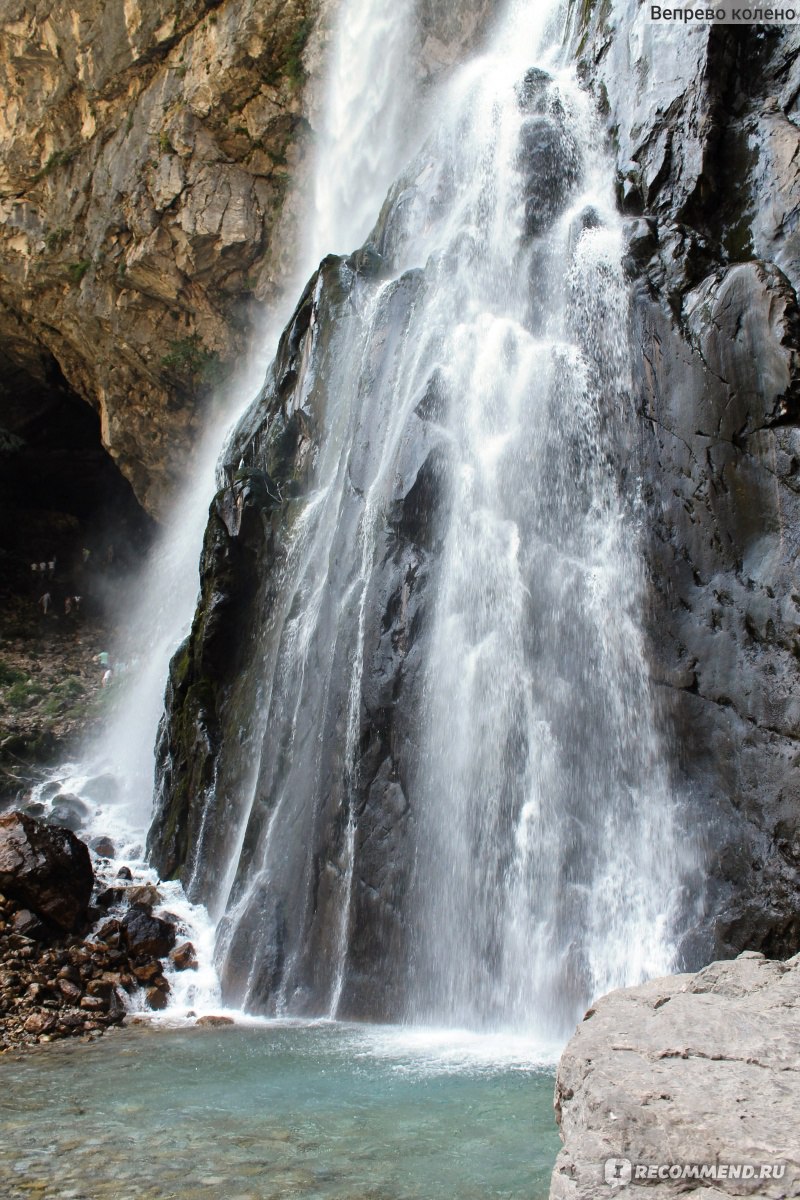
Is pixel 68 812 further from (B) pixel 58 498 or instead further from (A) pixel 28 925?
(B) pixel 58 498

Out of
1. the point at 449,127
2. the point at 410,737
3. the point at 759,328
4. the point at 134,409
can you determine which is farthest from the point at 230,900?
the point at 134,409

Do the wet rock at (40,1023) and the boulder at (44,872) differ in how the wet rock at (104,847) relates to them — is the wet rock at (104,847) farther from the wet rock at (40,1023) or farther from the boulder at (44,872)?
the wet rock at (40,1023)

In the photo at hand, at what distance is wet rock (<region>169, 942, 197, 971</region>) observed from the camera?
31.4 ft

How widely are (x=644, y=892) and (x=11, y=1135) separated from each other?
4.94 meters

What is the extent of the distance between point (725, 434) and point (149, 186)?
16672mm

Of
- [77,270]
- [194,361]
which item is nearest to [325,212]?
[194,361]

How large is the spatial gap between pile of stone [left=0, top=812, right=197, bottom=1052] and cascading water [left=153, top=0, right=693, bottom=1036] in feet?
2.80

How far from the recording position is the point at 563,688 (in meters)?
8.53

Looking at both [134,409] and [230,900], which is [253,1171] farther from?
[134,409]

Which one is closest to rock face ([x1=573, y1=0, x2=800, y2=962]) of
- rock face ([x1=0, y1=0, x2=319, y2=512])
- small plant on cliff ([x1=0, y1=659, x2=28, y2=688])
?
rock face ([x1=0, y1=0, x2=319, y2=512])

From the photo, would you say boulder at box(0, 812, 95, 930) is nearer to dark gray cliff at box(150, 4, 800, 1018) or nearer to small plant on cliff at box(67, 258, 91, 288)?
dark gray cliff at box(150, 4, 800, 1018)

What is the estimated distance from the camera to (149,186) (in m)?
20.2

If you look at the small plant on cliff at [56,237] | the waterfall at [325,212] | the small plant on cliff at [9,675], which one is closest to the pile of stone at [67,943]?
the waterfall at [325,212]

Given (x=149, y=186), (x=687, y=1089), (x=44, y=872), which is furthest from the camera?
(x=149, y=186)
